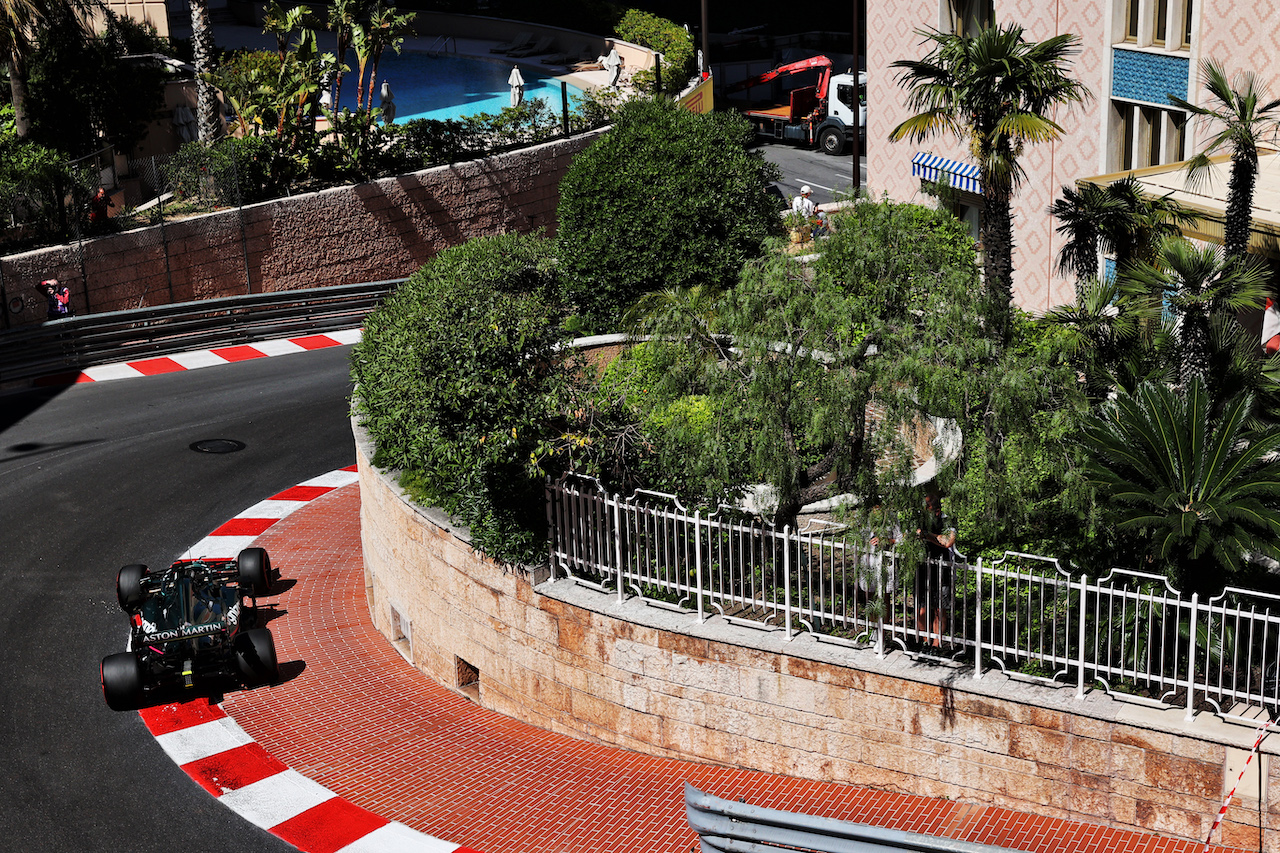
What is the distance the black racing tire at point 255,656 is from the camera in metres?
14.6

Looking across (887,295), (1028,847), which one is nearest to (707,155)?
(887,295)

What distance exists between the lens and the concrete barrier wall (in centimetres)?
2652

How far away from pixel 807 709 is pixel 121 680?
24.2 ft

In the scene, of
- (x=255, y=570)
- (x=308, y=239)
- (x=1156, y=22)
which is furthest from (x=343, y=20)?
(x=255, y=570)

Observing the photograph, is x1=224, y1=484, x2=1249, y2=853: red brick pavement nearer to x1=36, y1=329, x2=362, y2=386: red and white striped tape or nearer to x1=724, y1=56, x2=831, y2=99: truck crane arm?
x1=36, y1=329, x2=362, y2=386: red and white striped tape

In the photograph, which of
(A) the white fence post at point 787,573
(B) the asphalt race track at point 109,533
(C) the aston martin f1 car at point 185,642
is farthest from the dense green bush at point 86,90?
(A) the white fence post at point 787,573

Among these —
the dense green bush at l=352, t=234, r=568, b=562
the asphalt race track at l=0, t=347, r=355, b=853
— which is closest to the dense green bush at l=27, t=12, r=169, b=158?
the asphalt race track at l=0, t=347, r=355, b=853

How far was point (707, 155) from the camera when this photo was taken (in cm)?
2064

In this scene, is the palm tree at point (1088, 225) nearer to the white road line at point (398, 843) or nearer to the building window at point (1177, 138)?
the building window at point (1177, 138)

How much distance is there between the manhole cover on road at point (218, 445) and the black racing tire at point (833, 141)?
2886 cm

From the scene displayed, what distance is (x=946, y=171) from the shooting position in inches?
1171

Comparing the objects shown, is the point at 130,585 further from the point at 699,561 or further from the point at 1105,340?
the point at 1105,340

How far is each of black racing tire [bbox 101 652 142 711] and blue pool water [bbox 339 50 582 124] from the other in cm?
3264

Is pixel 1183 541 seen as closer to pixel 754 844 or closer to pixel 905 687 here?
pixel 905 687
